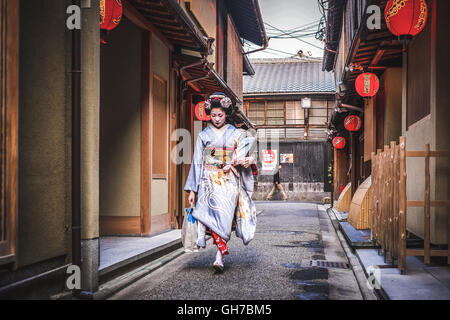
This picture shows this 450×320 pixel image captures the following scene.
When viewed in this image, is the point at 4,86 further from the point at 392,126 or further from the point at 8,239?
the point at 392,126

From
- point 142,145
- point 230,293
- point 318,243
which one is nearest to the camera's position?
point 230,293

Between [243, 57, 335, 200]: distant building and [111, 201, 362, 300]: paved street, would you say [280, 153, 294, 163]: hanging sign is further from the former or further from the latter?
[111, 201, 362, 300]: paved street

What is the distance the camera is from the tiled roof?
33.7 meters

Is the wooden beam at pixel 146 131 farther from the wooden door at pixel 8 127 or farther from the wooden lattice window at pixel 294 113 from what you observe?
the wooden lattice window at pixel 294 113

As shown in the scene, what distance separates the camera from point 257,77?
122 ft

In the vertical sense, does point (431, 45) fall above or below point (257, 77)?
below

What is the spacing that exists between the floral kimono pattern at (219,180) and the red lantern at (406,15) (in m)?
2.63

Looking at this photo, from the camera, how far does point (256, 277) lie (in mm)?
6223

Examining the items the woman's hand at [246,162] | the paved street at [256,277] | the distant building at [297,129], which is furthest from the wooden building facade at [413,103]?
Answer: the distant building at [297,129]

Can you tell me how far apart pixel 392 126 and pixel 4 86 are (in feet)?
30.3

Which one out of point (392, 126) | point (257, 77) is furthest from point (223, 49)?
point (257, 77)

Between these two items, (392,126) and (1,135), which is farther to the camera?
(392,126)

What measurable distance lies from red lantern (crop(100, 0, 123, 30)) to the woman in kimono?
5.74 ft

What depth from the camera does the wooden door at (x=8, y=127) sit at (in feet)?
13.8
